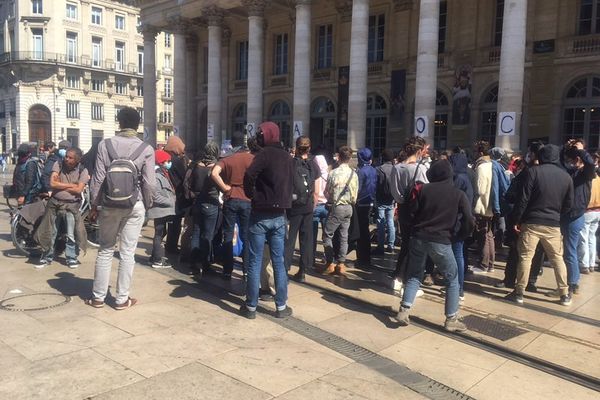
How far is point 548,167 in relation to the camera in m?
6.49

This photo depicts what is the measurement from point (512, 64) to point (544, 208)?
13.1m

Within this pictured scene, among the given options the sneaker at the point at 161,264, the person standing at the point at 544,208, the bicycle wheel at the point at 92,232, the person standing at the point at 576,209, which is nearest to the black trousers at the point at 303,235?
the sneaker at the point at 161,264

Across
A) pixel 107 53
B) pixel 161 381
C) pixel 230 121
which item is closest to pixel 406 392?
pixel 161 381

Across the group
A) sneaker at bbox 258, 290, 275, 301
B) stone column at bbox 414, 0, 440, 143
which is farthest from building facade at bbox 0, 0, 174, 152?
sneaker at bbox 258, 290, 275, 301

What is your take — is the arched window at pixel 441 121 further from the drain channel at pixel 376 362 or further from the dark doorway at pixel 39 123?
the dark doorway at pixel 39 123

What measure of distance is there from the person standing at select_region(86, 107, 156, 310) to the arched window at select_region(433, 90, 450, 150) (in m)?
19.9

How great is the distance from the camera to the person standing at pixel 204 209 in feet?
24.2

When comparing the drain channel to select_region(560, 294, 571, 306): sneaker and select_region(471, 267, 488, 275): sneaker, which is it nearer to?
select_region(560, 294, 571, 306): sneaker

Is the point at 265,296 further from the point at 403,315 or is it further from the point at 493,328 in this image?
the point at 493,328

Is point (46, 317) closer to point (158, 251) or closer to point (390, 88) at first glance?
point (158, 251)

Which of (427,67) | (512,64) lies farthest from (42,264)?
(512,64)

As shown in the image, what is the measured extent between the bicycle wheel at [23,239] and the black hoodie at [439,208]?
6090mm

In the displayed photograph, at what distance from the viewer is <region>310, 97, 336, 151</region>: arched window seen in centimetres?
2838

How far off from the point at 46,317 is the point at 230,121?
29429 mm
